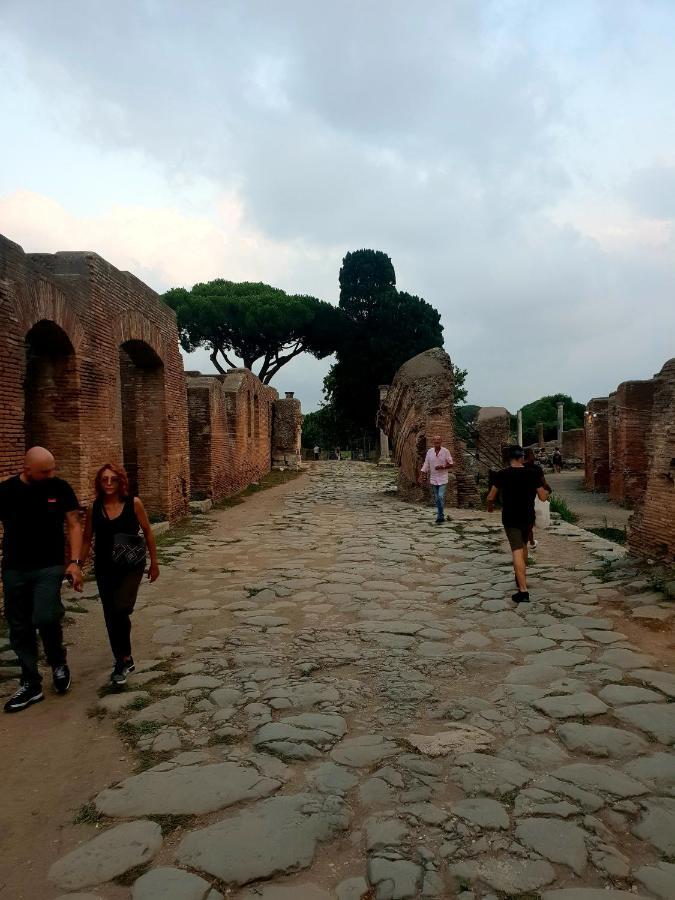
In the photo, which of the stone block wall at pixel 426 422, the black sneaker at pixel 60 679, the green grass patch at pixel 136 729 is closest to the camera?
the green grass patch at pixel 136 729

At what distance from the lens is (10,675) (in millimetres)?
4348

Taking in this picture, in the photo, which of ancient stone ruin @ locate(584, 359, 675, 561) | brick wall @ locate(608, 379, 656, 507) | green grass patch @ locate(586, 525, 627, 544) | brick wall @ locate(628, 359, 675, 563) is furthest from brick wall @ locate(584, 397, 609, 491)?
brick wall @ locate(628, 359, 675, 563)

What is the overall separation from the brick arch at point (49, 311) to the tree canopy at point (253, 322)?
94.9 ft

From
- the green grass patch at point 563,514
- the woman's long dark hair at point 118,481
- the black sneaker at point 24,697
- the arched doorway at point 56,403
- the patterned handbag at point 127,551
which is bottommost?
the black sneaker at point 24,697

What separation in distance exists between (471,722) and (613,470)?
1422cm

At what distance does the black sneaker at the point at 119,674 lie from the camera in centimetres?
412

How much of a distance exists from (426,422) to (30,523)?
34.0ft

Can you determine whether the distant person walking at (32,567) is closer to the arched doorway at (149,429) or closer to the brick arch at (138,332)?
the brick arch at (138,332)

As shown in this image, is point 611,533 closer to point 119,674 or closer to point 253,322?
point 119,674

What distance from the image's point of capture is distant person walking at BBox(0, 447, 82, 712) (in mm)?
3865

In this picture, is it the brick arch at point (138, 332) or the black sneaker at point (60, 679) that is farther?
the brick arch at point (138, 332)

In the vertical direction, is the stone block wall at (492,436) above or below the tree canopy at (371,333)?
below

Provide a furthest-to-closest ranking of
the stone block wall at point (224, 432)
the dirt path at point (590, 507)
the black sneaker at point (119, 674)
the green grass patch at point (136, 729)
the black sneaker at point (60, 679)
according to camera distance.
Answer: the stone block wall at point (224, 432) < the dirt path at point (590, 507) < the black sneaker at point (119, 674) < the black sneaker at point (60, 679) < the green grass patch at point (136, 729)

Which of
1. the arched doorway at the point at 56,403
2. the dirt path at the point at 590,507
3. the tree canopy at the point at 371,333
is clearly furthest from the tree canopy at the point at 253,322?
the arched doorway at the point at 56,403
